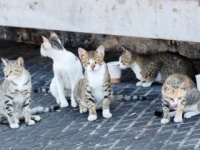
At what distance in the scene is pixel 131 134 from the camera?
6.23 meters

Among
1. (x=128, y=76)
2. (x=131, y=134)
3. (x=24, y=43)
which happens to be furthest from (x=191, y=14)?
(x=24, y=43)

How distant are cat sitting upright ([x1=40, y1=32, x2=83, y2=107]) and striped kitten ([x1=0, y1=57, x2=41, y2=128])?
53cm

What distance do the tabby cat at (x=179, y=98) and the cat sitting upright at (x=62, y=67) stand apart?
114 centimetres

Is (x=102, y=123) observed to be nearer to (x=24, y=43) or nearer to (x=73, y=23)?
(x=73, y=23)

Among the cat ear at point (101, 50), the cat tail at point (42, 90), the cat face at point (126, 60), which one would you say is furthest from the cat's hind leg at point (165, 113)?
the cat tail at point (42, 90)

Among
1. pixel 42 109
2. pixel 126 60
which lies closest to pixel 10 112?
pixel 42 109

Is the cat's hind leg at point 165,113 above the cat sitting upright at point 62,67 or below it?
below

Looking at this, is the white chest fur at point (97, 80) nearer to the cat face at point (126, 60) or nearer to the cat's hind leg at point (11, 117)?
the cat's hind leg at point (11, 117)

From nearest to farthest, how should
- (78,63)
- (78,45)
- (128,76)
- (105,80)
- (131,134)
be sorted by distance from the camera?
(131,134) < (105,80) < (78,63) < (128,76) < (78,45)

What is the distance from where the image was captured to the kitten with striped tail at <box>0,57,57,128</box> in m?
6.54

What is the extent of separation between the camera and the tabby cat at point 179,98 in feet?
21.0

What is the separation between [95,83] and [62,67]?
0.57 m

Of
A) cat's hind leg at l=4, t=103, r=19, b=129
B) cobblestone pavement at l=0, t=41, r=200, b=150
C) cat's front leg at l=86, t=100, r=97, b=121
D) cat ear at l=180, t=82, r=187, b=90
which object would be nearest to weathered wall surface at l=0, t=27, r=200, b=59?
cobblestone pavement at l=0, t=41, r=200, b=150

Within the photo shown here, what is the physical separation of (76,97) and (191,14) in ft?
5.30
